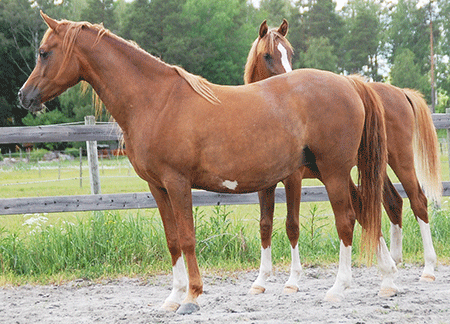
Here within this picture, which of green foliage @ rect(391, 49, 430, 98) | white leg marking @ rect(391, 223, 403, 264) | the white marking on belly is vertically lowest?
white leg marking @ rect(391, 223, 403, 264)

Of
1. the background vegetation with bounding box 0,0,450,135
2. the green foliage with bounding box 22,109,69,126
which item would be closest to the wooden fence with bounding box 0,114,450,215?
the background vegetation with bounding box 0,0,450,135

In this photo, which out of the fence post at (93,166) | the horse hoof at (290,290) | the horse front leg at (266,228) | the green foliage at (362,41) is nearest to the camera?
the horse hoof at (290,290)

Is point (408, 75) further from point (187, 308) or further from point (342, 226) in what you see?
point (187, 308)

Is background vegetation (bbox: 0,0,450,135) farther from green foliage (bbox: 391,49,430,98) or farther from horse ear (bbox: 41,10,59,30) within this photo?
horse ear (bbox: 41,10,59,30)

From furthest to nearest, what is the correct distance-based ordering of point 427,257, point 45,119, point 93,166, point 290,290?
point 45,119 → point 93,166 → point 427,257 → point 290,290

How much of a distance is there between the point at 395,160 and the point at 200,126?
2.21 m

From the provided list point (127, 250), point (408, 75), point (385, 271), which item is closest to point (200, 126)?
point (385, 271)

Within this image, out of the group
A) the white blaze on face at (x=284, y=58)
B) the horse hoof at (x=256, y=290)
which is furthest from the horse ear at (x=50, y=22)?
the horse hoof at (x=256, y=290)

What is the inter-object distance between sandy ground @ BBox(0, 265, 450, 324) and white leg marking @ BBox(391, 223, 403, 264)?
14 cm

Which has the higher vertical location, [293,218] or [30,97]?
[30,97]

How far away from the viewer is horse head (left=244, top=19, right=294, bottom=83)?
464cm

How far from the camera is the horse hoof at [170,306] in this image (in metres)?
3.55

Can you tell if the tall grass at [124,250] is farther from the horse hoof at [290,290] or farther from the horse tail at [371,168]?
the horse tail at [371,168]

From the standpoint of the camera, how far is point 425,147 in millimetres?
4844
